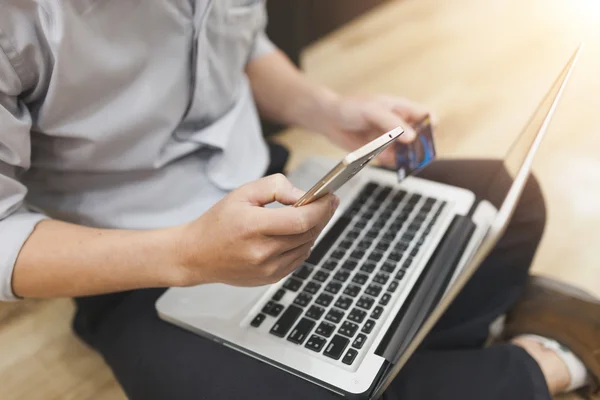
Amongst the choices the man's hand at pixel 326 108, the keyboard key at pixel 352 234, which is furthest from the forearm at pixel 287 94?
the keyboard key at pixel 352 234

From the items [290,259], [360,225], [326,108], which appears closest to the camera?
[290,259]

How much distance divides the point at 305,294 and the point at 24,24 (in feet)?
1.41

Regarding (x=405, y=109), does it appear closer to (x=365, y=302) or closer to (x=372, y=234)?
(x=372, y=234)

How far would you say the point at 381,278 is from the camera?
0.68 m

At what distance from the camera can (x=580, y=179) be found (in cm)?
129

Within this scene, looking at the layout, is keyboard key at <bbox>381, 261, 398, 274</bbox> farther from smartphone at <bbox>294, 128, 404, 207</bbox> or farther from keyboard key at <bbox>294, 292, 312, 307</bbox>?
smartphone at <bbox>294, 128, 404, 207</bbox>

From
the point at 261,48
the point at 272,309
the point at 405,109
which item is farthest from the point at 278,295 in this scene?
the point at 261,48

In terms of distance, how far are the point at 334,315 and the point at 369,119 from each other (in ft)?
1.03

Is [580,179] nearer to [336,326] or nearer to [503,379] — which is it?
[503,379]

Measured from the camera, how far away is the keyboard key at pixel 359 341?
0.60m

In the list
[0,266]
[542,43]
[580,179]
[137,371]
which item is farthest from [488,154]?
[0,266]

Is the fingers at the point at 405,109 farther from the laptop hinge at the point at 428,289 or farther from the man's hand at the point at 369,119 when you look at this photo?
the laptop hinge at the point at 428,289

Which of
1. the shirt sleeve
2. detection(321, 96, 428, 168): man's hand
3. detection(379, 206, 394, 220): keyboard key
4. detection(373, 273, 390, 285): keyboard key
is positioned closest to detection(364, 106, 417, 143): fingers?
detection(321, 96, 428, 168): man's hand

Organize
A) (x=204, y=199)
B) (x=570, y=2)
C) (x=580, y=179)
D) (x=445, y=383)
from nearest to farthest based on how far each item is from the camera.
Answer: (x=445, y=383) < (x=204, y=199) < (x=580, y=179) < (x=570, y=2)
